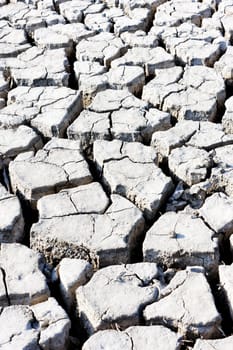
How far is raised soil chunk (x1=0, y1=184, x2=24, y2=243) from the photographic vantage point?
92.0 inches

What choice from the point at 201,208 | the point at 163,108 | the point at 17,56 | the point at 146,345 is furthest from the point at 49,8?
the point at 146,345

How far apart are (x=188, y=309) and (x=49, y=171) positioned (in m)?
1.02

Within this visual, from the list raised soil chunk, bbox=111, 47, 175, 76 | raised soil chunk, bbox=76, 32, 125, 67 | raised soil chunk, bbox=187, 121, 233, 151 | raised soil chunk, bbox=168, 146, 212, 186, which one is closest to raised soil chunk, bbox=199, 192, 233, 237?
raised soil chunk, bbox=168, 146, 212, 186

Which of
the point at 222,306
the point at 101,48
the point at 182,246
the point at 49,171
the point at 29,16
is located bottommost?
the point at 222,306

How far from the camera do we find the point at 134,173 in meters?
2.60

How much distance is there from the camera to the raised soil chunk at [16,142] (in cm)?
281

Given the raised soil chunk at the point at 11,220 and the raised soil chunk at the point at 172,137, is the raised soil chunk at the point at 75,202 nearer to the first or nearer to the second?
the raised soil chunk at the point at 11,220

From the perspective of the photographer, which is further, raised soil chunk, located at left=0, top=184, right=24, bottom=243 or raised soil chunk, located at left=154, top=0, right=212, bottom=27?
raised soil chunk, located at left=154, top=0, right=212, bottom=27

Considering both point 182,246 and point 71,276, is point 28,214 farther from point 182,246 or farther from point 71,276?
point 182,246

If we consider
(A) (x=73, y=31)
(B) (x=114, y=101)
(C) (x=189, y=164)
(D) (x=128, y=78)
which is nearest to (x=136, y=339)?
(C) (x=189, y=164)

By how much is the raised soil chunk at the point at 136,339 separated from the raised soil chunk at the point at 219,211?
0.56m

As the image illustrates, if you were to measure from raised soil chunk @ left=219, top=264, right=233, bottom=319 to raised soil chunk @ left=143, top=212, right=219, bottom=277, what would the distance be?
6 cm

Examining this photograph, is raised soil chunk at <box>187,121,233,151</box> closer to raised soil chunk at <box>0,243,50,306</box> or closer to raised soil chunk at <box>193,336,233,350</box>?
raised soil chunk at <box>0,243,50,306</box>

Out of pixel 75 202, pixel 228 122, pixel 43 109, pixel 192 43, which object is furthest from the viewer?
pixel 192 43
